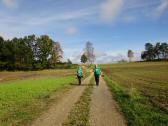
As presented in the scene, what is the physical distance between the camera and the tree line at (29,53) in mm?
100375

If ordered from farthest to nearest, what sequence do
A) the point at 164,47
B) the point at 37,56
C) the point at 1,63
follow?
the point at 164,47
the point at 37,56
the point at 1,63

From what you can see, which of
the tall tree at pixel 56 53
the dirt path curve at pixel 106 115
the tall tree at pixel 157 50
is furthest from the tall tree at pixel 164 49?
the dirt path curve at pixel 106 115

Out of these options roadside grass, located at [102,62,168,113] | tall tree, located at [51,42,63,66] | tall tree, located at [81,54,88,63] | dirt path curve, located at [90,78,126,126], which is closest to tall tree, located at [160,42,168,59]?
tall tree, located at [81,54,88,63]

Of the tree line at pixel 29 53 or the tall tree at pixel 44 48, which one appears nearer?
the tree line at pixel 29 53

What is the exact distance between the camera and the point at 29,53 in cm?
10625

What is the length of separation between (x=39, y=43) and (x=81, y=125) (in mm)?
107044

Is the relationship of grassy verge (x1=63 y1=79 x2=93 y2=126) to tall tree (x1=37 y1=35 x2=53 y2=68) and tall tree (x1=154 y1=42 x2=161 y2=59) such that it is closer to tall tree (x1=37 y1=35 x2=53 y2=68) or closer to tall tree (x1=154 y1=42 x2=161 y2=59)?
tall tree (x1=37 y1=35 x2=53 y2=68)

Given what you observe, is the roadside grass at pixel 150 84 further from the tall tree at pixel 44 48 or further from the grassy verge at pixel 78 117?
the tall tree at pixel 44 48

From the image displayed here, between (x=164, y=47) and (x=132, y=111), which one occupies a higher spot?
(x=164, y=47)

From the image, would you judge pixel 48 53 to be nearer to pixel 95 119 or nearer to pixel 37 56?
pixel 37 56

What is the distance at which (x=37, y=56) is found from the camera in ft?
368

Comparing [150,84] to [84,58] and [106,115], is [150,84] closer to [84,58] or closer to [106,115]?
[106,115]

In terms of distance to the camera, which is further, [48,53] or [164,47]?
[164,47]

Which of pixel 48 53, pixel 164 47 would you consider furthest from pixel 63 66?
pixel 164 47
